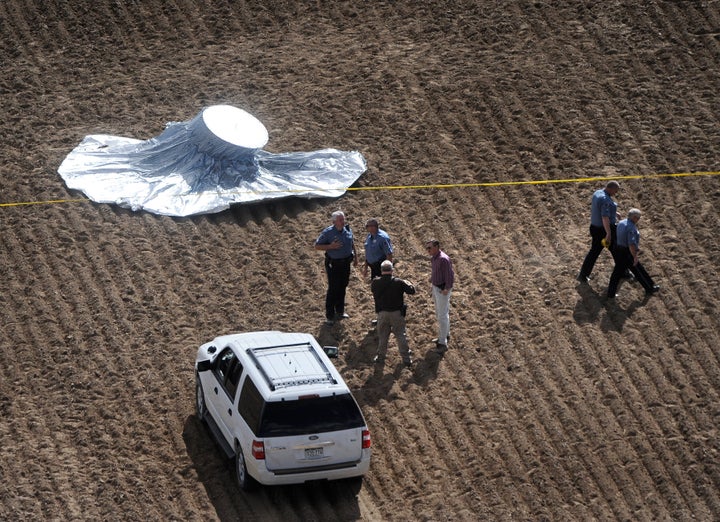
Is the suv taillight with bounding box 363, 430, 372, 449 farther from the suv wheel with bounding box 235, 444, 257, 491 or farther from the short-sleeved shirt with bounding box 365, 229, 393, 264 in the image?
the short-sleeved shirt with bounding box 365, 229, 393, 264

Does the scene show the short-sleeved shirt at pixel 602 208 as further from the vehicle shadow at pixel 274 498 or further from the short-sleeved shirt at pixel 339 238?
the vehicle shadow at pixel 274 498

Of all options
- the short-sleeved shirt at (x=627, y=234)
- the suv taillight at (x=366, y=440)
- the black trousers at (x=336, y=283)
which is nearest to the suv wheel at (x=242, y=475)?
the suv taillight at (x=366, y=440)

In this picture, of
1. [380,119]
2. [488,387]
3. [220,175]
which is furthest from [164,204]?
[488,387]

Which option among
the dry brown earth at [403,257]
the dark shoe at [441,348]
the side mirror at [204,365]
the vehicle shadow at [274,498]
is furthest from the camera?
the dark shoe at [441,348]

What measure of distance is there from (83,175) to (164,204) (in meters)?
1.80

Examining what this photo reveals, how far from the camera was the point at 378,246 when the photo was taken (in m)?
19.8

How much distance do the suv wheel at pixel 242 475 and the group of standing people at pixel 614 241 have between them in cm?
720

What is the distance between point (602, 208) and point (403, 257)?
3.49 m

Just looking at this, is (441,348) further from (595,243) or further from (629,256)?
(629,256)

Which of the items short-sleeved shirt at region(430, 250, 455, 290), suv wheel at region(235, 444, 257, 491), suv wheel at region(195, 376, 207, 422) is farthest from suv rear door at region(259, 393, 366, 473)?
short-sleeved shirt at region(430, 250, 455, 290)

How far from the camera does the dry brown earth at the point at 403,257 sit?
17.2 m

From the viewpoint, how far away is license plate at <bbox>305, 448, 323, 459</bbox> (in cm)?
1588

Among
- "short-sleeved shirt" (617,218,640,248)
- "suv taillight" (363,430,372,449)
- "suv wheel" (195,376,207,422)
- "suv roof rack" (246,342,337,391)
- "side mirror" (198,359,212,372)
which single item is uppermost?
"suv roof rack" (246,342,337,391)

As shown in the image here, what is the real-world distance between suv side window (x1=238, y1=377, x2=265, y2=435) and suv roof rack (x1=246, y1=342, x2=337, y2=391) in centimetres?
21
